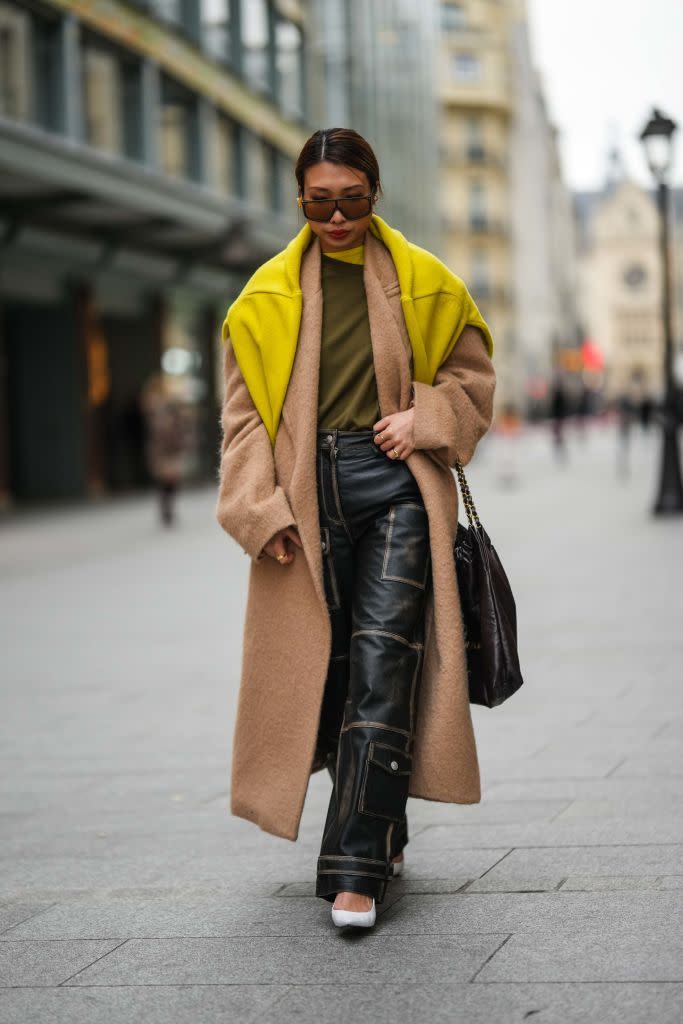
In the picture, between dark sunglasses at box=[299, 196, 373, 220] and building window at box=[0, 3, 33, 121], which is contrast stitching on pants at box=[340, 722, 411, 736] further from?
building window at box=[0, 3, 33, 121]

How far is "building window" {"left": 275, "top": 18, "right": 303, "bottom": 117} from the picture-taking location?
1368 inches

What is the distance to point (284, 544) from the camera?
4199 mm

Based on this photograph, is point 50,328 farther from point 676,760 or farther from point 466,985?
point 466,985

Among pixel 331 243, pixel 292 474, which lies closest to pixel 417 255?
pixel 331 243

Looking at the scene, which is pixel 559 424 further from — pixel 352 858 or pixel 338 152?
pixel 352 858

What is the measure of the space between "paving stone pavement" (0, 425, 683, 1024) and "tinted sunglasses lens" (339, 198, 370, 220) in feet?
5.57

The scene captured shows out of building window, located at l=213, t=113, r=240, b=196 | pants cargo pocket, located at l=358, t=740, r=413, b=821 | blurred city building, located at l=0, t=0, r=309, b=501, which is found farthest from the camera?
building window, located at l=213, t=113, r=240, b=196

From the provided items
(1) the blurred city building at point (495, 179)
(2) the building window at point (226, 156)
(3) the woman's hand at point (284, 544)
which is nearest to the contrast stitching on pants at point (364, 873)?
(3) the woman's hand at point (284, 544)

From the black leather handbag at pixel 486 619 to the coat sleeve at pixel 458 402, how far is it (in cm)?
8

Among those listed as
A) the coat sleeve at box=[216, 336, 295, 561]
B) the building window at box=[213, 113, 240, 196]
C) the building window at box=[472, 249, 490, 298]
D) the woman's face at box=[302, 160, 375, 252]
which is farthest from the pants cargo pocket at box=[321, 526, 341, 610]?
the building window at box=[472, 249, 490, 298]

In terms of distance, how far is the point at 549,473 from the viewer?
106ft

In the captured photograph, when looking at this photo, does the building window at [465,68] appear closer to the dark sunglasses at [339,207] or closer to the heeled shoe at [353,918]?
the dark sunglasses at [339,207]

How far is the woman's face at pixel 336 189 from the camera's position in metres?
4.12

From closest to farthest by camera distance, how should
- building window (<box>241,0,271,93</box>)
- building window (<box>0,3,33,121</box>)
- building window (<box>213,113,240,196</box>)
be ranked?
building window (<box>0,3,33,121</box>) < building window (<box>213,113,240,196</box>) < building window (<box>241,0,271,93</box>)
